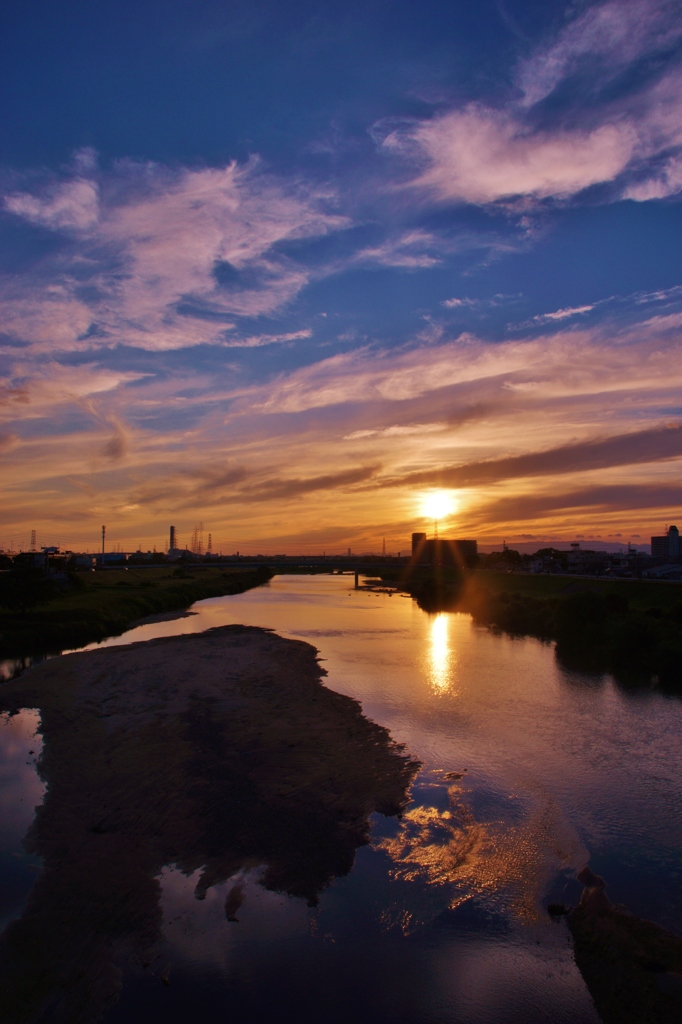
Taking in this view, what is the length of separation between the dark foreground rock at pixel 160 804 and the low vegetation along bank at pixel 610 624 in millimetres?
18168

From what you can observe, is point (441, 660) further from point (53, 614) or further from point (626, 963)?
point (626, 963)

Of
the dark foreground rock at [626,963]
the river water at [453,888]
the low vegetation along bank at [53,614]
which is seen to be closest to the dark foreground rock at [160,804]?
the river water at [453,888]

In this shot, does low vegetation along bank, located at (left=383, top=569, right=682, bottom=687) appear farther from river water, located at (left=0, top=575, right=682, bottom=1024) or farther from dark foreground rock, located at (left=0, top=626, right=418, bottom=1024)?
dark foreground rock, located at (left=0, top=626, right=418, bottom=1024)

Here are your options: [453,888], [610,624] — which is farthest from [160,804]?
[610,624]

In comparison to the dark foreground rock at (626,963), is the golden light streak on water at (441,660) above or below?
above

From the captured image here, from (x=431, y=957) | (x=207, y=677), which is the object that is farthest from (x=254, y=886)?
(x=207, y=677)

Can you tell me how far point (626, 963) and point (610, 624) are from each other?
33.1 m

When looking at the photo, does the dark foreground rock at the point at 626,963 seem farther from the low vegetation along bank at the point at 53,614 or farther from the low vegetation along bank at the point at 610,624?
the low vegetation along bank at the point at 53,614

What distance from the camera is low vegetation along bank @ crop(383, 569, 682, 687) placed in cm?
3372

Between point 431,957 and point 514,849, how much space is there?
4.05 metres

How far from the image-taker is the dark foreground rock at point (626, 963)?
28.8 ft

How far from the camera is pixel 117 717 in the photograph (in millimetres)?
22250

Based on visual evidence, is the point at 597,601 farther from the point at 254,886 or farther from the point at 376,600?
the point at 376,600

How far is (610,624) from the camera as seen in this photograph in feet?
132
